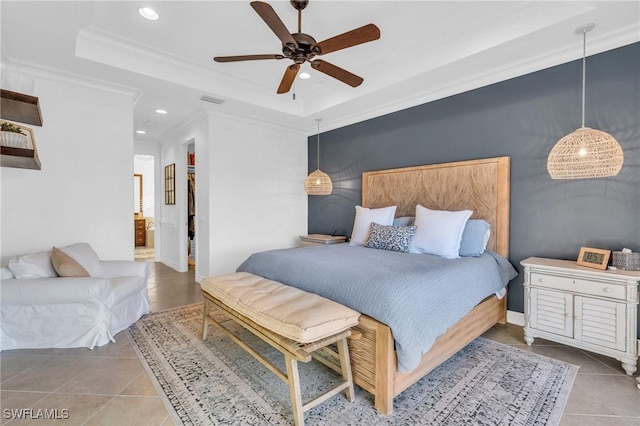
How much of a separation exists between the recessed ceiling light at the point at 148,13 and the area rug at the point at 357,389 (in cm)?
286

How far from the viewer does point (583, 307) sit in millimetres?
2314

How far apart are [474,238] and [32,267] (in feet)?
13.5

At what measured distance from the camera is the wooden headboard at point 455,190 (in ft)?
10.3

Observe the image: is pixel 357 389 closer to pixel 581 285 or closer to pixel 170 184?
pixel 581 285

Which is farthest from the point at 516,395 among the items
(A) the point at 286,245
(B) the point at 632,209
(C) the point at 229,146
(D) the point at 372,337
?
(C) the point at 229,146

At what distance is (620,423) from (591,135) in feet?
6.30

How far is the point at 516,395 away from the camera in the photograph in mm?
1924

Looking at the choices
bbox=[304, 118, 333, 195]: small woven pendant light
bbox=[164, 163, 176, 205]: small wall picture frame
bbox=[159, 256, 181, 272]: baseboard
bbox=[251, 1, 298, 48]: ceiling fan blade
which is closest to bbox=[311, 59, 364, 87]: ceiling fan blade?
bbox=[251, 1, 298, 48]: ceiling fan blade

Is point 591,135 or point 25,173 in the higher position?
point 591,135

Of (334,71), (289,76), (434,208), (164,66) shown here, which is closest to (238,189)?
(164,66)

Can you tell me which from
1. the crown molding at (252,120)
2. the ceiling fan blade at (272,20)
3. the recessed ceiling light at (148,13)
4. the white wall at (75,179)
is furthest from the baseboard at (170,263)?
the ceiling fan blade at (272,20)

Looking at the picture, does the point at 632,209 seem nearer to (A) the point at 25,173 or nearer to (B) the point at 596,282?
(B) the point at 596,282

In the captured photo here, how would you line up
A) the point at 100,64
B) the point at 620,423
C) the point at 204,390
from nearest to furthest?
the point at 620,423 < the point at 204,390 < the point at 100,64

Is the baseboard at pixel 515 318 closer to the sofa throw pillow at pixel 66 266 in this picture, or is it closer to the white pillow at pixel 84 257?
the sofa throw pillow at pixel 66 266
